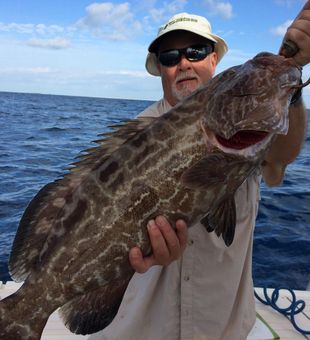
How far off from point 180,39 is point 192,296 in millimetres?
2340

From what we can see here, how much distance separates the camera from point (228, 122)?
9.27 feet

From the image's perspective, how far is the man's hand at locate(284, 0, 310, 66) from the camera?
2.67m

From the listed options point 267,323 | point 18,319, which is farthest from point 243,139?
point 267,323

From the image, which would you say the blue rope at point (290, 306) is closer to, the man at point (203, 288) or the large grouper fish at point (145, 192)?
the man at point (203, 288)

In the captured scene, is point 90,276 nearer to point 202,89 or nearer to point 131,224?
point 131,224

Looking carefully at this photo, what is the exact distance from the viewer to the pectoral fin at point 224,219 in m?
2.89

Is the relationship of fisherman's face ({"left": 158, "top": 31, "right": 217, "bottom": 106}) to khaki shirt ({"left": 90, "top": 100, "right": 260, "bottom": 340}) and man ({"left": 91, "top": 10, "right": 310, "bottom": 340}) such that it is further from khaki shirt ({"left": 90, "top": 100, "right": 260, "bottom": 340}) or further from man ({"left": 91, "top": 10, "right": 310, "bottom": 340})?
khaki shirt ({"left": 90, "top": 100, "right": 260, "bottom": 340})

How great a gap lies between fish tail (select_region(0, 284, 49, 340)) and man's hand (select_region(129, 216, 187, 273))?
0.76 metres

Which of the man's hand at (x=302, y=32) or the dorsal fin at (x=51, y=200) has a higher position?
the man's hand at (x=302, y=32)

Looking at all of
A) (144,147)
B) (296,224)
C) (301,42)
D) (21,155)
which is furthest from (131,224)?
(21,155)

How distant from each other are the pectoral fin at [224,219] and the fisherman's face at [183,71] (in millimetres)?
1285

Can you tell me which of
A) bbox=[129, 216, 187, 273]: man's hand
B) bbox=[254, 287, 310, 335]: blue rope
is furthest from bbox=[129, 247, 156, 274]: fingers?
bbox=[254, 287, 310, 335]: blue rope

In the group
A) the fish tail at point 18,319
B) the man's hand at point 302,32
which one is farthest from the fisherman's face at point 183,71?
the fish tail at point 18,319

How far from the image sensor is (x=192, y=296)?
10.6 feet
